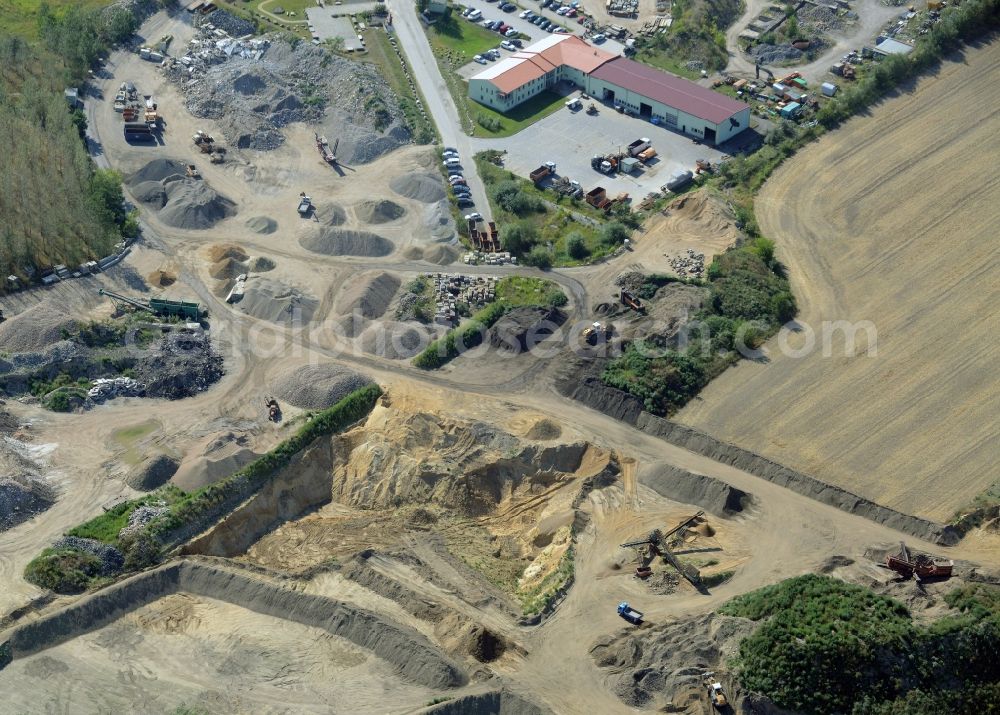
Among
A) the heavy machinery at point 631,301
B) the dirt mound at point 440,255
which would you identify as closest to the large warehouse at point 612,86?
the dirt mound at point 440,255

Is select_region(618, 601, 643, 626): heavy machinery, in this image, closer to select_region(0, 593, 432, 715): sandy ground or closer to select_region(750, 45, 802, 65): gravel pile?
select_region(0, 593, 432, 715): sandy ground

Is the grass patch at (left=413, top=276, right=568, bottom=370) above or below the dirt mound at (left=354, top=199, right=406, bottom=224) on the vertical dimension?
below

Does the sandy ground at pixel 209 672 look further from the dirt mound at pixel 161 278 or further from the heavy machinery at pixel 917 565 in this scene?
the dirt mound at pixel 161 278

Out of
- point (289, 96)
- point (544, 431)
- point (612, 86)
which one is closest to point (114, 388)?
Answer: point (544, 431)

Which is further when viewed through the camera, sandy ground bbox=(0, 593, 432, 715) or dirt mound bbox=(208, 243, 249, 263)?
dirt mound bbox=(208, 243, 249, 263)

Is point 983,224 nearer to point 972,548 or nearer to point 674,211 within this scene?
point 674,211

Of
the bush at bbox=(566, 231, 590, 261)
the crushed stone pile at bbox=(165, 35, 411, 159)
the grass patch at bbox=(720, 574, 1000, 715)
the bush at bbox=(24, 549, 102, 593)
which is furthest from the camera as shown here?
the crushed stone pile at bbox=(165, 35, 411, 159)

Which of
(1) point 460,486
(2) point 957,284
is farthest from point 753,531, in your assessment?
(2) point 957,284

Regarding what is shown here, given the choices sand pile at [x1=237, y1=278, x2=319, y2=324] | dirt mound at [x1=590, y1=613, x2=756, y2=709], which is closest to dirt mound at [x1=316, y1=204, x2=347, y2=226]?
sand pile at [x1=237, y1=278, x2=319, y2=324]
